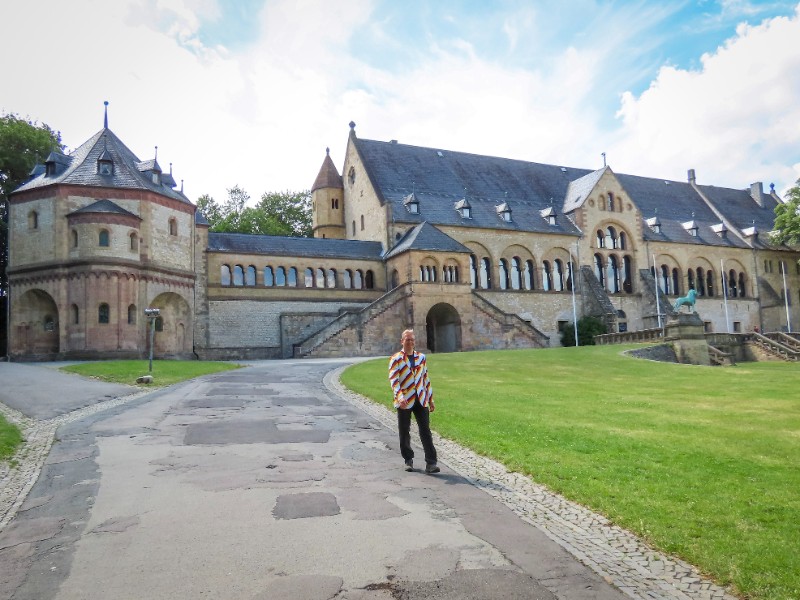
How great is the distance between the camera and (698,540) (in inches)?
247

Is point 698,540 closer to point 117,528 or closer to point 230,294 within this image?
point 117,528

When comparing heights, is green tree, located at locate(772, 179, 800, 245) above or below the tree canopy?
below

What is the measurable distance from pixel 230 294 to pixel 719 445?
3805 centimetres

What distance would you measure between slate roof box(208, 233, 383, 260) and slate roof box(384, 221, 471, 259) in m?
2.24

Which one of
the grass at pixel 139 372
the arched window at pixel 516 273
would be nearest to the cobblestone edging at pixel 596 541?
the grass at pixel 139 372

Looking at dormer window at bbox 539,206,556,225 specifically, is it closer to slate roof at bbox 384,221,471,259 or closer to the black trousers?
slate roof at bbox 384,221,471,259

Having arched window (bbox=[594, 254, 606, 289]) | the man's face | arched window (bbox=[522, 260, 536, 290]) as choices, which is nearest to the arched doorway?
arched window (bbox=[522, 260, 536, 290])

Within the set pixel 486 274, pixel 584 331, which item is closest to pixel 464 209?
pixel 486 274

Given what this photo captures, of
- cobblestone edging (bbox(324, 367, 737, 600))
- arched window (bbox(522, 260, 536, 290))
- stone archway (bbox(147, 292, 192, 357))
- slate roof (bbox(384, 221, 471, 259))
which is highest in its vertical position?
slate roof (bbox(384, 221, 471, 259))

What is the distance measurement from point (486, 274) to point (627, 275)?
15313mm

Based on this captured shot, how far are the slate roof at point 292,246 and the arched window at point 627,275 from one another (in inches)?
937

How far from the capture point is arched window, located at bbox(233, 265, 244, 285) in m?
45.4

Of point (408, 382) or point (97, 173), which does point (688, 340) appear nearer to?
point (408, 382)

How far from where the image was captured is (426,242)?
4641 cm
